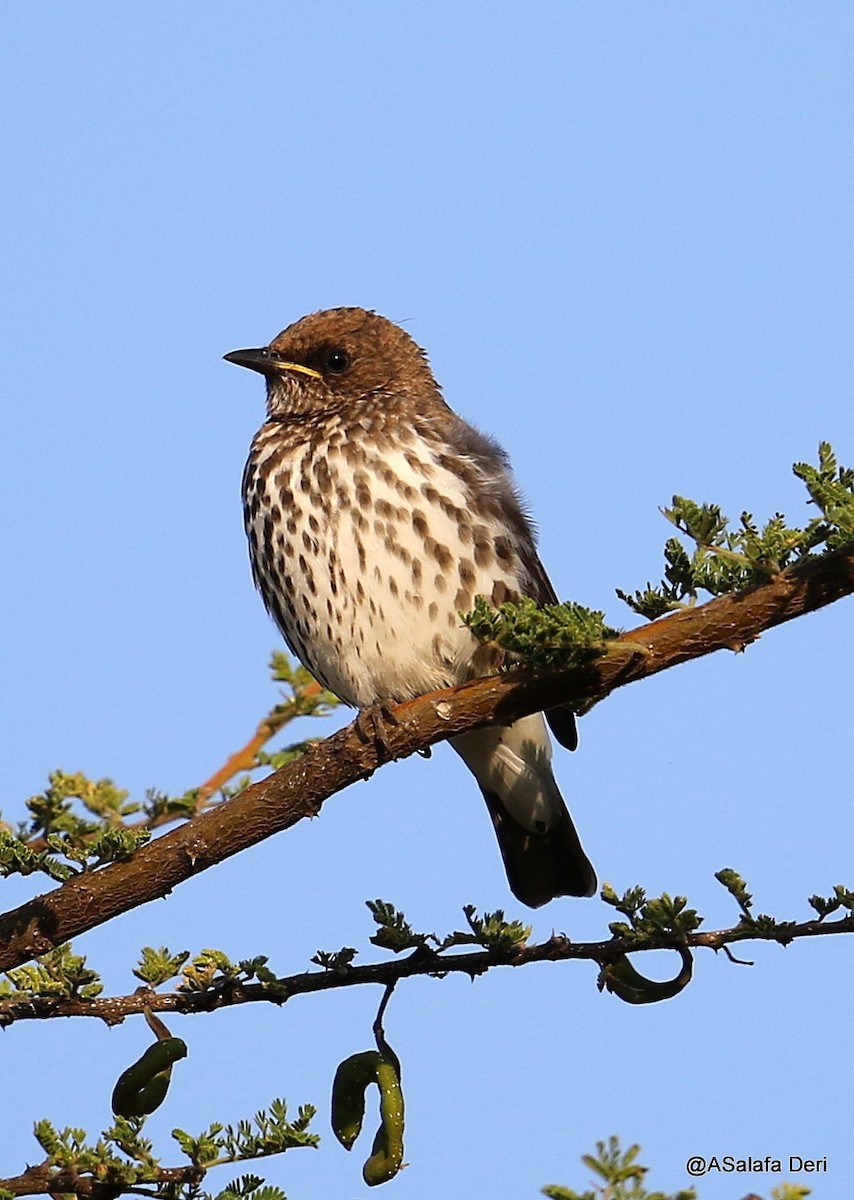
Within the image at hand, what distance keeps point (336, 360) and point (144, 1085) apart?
4.86 meters

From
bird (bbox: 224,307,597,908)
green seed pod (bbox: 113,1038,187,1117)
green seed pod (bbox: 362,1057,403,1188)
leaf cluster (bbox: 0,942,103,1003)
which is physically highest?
bird (bbox: 224,307,597,908)

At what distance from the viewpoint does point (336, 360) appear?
8.73 m

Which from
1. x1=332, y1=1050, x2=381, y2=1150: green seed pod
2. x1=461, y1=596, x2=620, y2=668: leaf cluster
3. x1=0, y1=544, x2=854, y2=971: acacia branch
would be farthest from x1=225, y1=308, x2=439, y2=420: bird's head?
x1=332, y1=1050, x2=381, y2=1150: green seed pod

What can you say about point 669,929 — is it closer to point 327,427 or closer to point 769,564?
point 769,564

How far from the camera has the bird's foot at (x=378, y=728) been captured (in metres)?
5.33

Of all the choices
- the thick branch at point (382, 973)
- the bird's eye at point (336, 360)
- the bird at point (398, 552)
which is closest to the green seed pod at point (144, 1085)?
the thick branch at point (382, 973)

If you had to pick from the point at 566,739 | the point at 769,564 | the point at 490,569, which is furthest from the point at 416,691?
the point at 769,564

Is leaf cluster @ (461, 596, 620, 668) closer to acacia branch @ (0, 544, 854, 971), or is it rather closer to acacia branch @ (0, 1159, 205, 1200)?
acacia branch @ (0, 544, 854, 971)

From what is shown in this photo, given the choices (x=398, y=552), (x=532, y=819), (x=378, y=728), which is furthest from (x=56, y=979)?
(x=532, y=819)

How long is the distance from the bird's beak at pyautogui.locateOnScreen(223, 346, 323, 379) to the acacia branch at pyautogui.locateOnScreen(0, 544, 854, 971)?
3.59 meters

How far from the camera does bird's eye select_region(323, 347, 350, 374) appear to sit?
28.6 feet

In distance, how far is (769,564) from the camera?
14.2ft

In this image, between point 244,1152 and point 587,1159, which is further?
point 244,1152

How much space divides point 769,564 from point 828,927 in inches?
40.4
